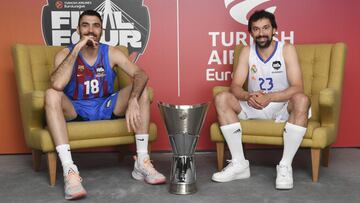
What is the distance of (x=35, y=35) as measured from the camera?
407 centimetres

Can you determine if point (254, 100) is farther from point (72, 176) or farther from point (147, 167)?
point (72, 176)

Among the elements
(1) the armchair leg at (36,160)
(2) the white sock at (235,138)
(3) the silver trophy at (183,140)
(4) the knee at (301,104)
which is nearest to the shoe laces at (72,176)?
(3) the silver trophy at (183,140)

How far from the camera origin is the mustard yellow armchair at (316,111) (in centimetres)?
307

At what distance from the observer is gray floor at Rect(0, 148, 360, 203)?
280 centimetres

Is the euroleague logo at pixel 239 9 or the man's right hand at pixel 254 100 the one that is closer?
the man's right hand at pixel 254 100

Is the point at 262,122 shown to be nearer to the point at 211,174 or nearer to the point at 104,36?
the point at 211,174

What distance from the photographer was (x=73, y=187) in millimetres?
2785

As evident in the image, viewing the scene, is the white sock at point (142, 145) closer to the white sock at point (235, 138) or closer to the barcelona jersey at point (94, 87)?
the barcelona jersey at point (94, 87)

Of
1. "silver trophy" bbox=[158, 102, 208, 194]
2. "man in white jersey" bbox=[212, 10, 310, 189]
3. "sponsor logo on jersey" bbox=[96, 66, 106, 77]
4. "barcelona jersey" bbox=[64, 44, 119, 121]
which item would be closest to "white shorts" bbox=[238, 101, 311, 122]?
"man in white jersey" bbox=[212, 10, 310, 189]

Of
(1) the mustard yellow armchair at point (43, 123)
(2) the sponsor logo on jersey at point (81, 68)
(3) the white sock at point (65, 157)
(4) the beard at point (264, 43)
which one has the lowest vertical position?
(3) the white sock at point (65, 157)

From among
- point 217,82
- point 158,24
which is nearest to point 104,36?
point 158,24

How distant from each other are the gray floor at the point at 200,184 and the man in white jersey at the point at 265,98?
14cm

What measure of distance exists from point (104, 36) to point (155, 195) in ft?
5.71

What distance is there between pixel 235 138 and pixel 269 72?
0.57 metres
